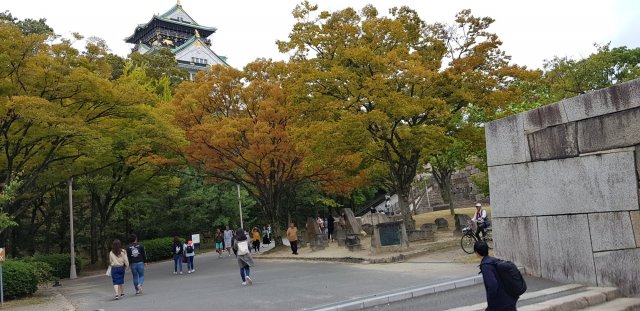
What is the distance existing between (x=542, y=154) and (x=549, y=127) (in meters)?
0.56

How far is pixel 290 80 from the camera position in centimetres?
2067

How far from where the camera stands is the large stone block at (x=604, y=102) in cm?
797

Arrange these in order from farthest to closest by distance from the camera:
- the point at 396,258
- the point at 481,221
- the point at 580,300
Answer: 1. the point at 396,258
2. the point at 481,221
3. the point at 580,300

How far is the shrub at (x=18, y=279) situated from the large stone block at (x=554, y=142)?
45.5 ft

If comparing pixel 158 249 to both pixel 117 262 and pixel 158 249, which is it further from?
pixel 117 262

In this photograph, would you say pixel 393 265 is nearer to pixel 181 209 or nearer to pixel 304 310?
pixel 304 310

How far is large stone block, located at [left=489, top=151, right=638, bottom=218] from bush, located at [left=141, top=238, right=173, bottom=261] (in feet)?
77.4

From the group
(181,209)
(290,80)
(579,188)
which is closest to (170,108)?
(290,80)

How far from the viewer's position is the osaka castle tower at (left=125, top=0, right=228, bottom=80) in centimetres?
5800

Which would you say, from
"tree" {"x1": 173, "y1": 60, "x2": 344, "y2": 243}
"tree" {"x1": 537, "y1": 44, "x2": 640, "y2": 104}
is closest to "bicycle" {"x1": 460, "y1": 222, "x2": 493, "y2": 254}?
"tree" {"x1": 173, "y1": 60, "x2": 344, "y2": 243}

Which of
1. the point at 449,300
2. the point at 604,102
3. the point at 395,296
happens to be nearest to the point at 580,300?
the point at 449,300

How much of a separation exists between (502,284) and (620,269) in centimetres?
469

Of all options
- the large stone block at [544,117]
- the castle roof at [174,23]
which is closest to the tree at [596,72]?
the large stone block at [544,117]

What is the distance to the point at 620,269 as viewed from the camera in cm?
823
